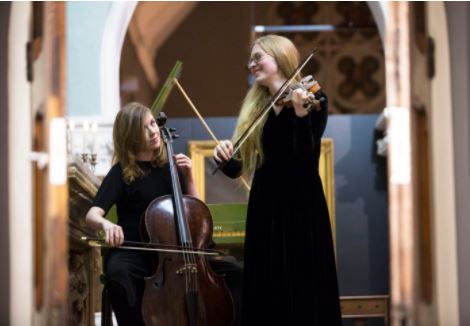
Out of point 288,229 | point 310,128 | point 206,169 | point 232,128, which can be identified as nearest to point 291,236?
point 288,229

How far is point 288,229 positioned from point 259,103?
405 mm

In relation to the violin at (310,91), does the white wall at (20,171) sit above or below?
below

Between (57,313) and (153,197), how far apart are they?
168 centimetres

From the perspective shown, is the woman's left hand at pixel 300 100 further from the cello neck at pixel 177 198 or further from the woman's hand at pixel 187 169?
the woman's hand at pixel 187 169

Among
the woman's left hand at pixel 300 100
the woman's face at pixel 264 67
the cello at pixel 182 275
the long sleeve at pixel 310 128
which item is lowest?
the cello at pixel 182 275

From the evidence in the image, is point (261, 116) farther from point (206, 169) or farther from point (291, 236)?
point (206, 169)

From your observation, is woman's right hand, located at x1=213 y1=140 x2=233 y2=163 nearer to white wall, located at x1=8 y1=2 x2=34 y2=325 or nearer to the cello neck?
the cello neck

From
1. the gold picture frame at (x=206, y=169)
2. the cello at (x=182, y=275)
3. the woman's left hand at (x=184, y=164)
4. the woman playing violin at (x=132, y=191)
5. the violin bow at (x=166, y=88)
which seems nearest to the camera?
the cello at (x=182, y=275)

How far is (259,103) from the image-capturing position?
250cm

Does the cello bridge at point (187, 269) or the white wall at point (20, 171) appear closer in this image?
the white wall at point (20, 171)

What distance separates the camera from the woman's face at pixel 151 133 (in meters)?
2.74

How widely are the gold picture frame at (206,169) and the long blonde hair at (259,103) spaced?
1999mm

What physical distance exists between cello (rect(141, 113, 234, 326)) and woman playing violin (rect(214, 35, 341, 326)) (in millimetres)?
99

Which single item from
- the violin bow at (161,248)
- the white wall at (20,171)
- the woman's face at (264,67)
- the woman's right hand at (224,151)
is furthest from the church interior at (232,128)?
the woman's face at (264,67)
